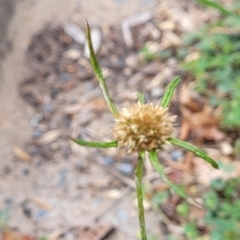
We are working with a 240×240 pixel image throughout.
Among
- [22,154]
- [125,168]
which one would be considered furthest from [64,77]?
[125,168]

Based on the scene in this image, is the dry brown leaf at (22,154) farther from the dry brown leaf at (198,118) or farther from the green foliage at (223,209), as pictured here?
the green foliage at (223,209)

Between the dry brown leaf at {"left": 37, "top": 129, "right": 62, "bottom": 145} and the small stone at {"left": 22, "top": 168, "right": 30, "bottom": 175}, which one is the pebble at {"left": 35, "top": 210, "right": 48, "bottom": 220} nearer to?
the small stone at {"left": 22, "top": 168, "right": 30, "bottom": 175}

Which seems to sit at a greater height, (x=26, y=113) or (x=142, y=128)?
(x=26, y=113)

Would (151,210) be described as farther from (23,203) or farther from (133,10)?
(133,10)

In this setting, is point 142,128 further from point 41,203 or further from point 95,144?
point 41,203

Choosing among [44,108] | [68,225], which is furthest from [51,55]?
[68,225]

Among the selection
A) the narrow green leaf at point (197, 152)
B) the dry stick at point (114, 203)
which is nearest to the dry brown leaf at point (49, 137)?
the dry stick at point (114, 203)
